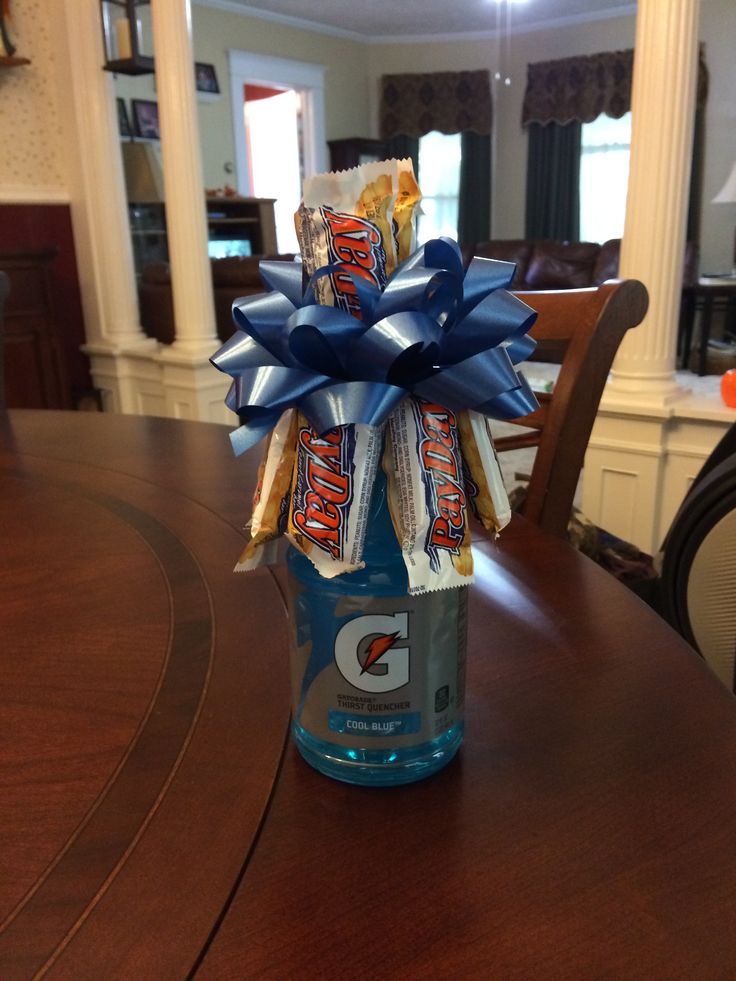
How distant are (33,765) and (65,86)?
3663 mm

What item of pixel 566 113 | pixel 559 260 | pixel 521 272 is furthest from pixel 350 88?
pixel 559 260

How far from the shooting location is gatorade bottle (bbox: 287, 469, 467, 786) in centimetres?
42

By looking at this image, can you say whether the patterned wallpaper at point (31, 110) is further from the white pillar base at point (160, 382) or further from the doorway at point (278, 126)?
the doorway at point (278, 126)

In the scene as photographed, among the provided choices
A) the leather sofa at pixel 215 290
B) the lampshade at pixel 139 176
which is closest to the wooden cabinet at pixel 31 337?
the leather sofa at pixel 215 290

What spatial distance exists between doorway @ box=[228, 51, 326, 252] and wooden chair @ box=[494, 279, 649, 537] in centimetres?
589

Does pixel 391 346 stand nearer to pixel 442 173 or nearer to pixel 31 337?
pixel 31 337

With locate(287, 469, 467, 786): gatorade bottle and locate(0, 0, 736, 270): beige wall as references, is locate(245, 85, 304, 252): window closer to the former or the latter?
locate(0, 0, 736, 270): beige wall

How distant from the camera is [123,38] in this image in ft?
10.2

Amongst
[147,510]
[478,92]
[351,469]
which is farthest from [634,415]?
[478,92]

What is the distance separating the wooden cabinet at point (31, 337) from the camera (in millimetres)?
3326

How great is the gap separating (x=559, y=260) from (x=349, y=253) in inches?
271

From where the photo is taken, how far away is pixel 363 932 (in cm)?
35

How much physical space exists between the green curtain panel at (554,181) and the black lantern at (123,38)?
5194 mm

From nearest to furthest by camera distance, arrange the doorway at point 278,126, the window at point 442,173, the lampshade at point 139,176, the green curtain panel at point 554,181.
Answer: the lampshade at point 139,176
the doorway at point 278,126
the green curtain panel at point 554,181
the window at point 442,173
